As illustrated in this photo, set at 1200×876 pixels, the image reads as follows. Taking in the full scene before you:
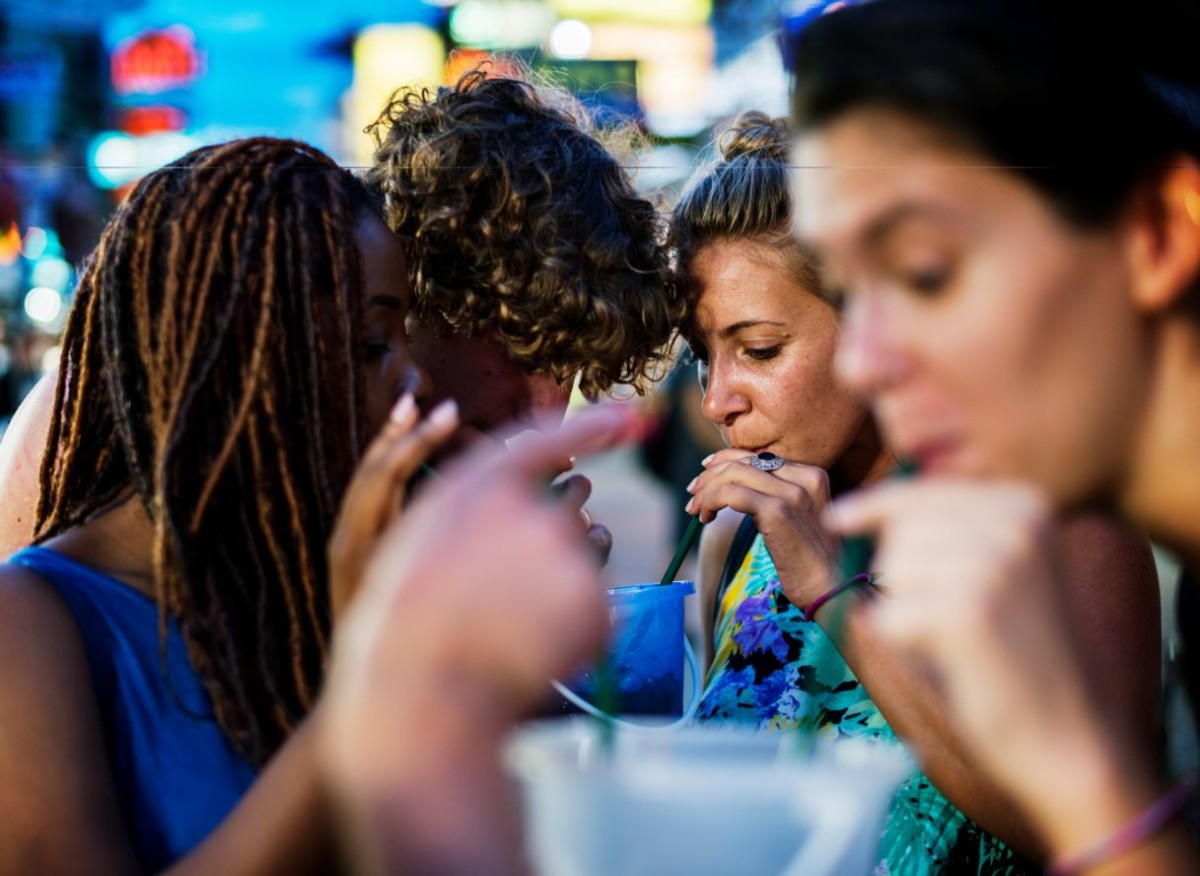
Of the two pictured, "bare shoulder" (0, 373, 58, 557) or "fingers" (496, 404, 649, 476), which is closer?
"fingers" (496, 404, 649, 476)

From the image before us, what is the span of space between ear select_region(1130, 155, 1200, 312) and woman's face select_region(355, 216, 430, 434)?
100 cm

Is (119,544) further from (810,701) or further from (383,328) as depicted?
(810,701)

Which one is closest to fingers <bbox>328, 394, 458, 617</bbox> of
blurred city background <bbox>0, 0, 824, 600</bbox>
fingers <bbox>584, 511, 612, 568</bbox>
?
fingers <bbox>584, 511, 612, 568</bbox>

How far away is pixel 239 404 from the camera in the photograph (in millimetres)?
1658

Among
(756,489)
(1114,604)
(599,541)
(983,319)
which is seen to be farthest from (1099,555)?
(983,319)

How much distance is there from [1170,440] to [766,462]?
116 cm

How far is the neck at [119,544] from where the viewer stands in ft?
5.66

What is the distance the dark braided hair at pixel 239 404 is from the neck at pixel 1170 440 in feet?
3.25

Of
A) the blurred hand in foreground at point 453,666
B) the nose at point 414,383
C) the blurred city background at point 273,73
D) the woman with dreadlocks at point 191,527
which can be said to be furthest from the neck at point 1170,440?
the blurred city background at point 273,73

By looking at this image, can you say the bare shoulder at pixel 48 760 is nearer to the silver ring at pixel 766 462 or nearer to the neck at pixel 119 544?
the neck at pixel 119 544

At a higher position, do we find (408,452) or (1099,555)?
(408,452)

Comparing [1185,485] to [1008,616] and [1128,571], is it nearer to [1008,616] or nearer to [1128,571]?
[1008,616]

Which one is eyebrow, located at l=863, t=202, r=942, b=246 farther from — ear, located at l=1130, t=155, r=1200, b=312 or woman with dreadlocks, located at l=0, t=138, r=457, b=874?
woman with dreadlocks, located at l=0, t=138, r=457, b=874

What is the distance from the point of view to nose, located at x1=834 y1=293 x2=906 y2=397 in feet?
3.68
